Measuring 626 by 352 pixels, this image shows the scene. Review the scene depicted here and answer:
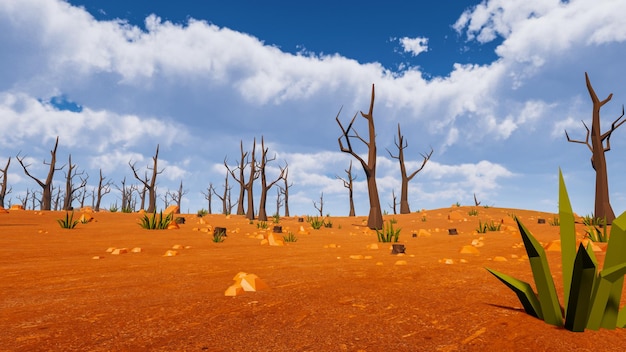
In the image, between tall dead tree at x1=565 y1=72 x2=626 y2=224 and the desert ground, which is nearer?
the desert ground

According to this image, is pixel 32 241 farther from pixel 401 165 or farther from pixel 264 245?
pixel 401 165

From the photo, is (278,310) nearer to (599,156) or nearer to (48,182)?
(599,156)

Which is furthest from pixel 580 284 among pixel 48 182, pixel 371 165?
pixel 48 182

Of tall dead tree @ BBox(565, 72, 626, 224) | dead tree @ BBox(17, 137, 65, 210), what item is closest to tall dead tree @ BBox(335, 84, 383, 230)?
tall dead tree @ BBox(565, 72, 626, 224)

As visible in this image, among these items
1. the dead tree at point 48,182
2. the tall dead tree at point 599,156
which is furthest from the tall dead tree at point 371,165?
the dead tree at point 48,182

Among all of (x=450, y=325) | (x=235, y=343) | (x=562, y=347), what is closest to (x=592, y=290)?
(x=562, y=347)

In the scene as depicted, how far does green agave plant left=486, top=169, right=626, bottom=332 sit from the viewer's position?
4.88 ft

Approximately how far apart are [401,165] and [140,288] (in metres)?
22.8

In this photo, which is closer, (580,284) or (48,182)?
(580,284)

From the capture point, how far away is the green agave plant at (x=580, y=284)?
1488 mm

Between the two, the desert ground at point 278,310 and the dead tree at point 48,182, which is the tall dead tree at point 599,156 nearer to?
the desert ground at point 278,310

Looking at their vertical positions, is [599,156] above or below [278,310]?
above

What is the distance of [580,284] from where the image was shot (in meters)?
1.49

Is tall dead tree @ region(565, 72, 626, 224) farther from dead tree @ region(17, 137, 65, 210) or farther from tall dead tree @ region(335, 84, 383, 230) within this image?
dead tree @ region(17, 137, 65, 210)
